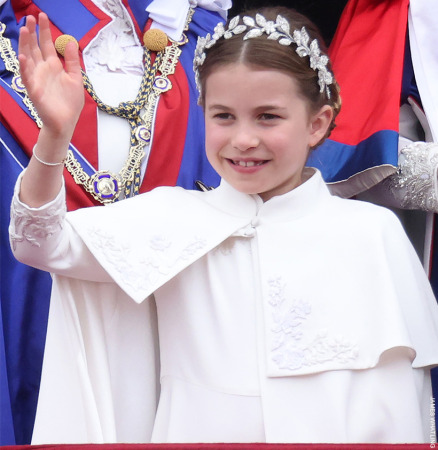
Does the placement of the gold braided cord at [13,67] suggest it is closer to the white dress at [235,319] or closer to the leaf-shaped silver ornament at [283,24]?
the white dress at [235,319]

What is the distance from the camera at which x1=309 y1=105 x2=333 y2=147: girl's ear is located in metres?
1.88

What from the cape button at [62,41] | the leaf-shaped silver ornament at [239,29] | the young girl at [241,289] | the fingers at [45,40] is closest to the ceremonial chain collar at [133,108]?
the cape button at [62,41]

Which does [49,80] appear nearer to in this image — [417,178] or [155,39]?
[155,39]

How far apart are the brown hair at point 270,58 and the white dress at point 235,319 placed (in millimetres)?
178

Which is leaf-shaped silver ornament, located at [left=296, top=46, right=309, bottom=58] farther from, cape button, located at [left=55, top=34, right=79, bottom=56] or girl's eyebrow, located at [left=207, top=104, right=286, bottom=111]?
cape button, located at [left=55, top=34, right=79, bottom=56]

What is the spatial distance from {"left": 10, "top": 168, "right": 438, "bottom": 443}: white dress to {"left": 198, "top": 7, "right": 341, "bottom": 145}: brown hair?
0.58 ft

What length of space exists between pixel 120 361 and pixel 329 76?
27.0 inches

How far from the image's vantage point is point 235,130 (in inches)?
69.3

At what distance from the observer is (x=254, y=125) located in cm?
176

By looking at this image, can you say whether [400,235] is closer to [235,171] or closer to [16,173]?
[235,171]

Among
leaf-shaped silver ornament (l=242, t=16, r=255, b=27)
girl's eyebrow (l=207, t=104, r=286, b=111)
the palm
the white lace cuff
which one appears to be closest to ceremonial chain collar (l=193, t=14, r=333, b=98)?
leaf-shaped silver ornament (l=242, t=16, r=255, b=27)

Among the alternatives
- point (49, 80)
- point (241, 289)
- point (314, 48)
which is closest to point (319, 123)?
point (314, 48)

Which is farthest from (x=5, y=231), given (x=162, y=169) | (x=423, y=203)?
(x=423, y=203)

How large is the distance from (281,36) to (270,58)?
8 cm
